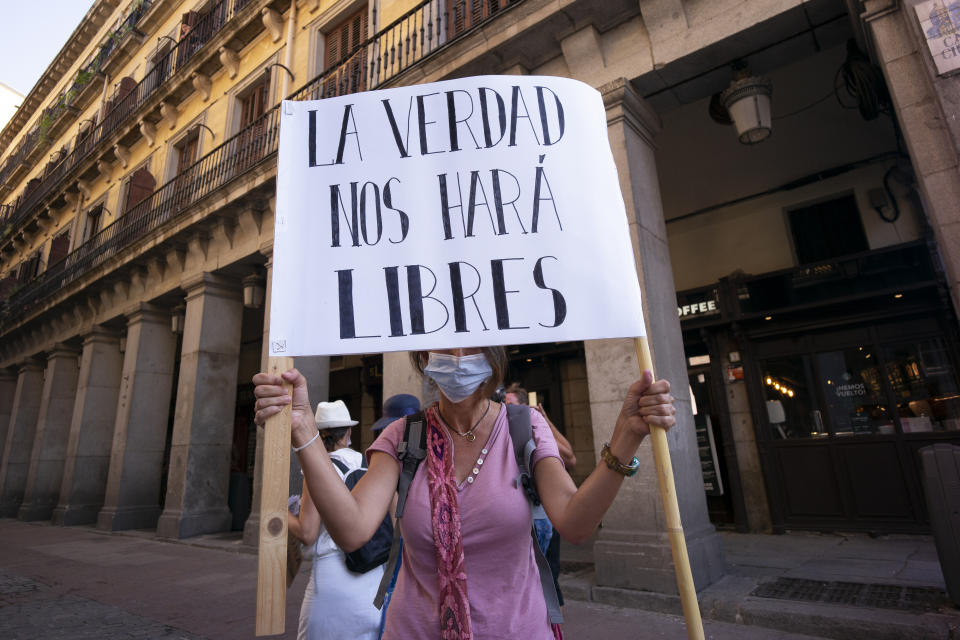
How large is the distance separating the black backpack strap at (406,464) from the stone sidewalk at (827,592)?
144 inches

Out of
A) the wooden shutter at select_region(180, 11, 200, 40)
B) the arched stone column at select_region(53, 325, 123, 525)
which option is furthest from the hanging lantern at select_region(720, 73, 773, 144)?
the arched stone column at select_region(53, 325, 123, 525)

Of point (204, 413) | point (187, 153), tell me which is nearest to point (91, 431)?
point (204, 413)

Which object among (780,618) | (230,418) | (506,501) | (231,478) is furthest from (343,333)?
(231,478)

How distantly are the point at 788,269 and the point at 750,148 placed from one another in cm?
217

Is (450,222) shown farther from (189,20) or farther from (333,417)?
(189,20)

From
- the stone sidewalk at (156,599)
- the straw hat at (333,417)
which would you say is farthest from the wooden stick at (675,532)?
the stone sidewalk at (156,599)

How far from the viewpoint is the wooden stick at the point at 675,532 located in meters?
1.47

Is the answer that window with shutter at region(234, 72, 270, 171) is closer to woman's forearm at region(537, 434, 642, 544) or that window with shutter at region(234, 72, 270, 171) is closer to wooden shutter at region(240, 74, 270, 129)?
wooden shutter at region(240, 74, 270, 129)

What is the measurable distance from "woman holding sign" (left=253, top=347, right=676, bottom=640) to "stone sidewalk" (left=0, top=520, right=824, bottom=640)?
3017 millimetres

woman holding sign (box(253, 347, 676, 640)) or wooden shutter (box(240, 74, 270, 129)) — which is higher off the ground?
wooden shutter (box(240, 74, 270, 129))

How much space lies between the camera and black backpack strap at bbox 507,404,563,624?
171cm

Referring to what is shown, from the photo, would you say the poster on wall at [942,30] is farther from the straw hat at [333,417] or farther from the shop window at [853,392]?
the straw hat at [333,417]

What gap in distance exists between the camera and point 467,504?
1.69 metres

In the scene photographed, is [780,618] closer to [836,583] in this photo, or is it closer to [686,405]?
[836,583]
